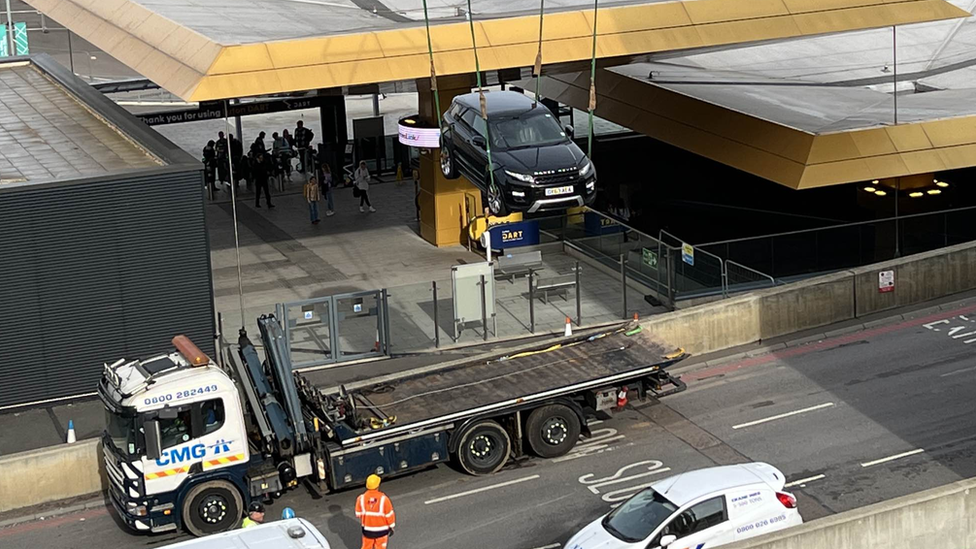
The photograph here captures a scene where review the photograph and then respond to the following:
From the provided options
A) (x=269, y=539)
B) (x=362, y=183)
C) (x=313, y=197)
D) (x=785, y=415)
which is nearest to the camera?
(x=269, y=539)

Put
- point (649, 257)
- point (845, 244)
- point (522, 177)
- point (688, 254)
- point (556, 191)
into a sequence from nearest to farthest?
point (556, 191)
point (522, 177)
point (688, 254)
point (649, 257)
point (845, 244)

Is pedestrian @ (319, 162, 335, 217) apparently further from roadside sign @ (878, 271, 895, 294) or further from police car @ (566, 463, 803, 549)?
police car @ (566, 463, 803, 549)

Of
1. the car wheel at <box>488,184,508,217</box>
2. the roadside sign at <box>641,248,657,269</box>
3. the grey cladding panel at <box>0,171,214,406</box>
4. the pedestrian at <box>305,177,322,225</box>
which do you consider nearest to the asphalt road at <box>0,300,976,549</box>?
the roadside sign at <box>641,248,657,269</box>

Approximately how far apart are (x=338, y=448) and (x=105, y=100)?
680 inches

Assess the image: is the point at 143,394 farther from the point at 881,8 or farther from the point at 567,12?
the point at 881,8

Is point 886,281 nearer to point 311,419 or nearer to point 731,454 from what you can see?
point 731,454

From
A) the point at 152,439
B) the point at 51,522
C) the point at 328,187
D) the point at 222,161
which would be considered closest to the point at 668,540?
the point at 152,439

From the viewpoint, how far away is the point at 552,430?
21922 millimetres

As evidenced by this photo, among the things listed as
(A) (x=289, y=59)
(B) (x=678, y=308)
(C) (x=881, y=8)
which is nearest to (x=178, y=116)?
(A) (x=289, y=59)

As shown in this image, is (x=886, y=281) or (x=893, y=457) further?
(x=886, y=281)

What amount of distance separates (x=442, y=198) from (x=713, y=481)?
18.9 meters

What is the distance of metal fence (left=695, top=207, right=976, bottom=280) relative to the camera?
30281 millimetres

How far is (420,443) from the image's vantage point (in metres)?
20.8

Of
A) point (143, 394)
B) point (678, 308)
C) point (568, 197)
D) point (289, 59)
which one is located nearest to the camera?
point (143, 394)
